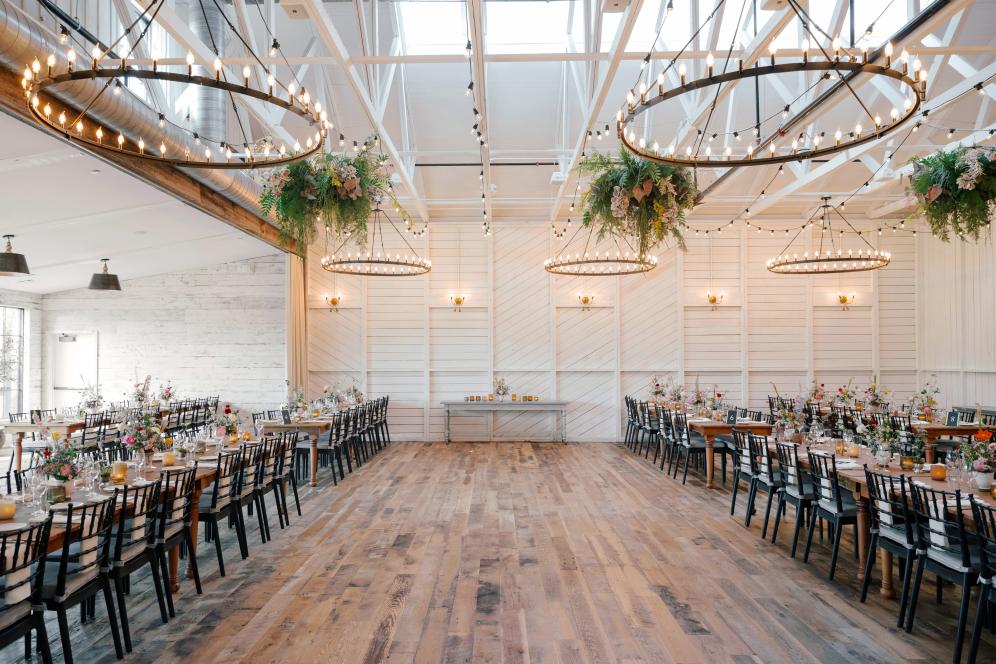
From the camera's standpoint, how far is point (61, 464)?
445cm

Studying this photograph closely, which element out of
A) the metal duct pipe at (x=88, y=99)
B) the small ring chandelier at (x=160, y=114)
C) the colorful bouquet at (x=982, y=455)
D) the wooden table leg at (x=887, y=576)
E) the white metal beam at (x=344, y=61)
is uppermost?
the white metal beam at (x=344, y=61)

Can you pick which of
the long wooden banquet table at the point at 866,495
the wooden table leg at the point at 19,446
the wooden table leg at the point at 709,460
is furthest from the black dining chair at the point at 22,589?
the wooden table leg at the point at 709,460

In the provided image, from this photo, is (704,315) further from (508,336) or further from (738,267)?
(508,336)

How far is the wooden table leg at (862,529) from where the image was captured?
5051 mm

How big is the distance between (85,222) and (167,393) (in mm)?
3591

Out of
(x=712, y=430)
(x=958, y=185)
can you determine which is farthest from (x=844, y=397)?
(x=958, y=185)

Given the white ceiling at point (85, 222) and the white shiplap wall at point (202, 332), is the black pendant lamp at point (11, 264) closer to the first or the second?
the white ceiling at point (85, 222)

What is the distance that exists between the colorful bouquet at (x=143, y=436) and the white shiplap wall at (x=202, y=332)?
657 cm

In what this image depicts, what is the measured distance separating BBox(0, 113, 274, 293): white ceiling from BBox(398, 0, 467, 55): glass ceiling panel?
13.7ft

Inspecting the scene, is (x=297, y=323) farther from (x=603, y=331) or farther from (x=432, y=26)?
(x=603, y=331)

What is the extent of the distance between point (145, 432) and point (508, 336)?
845 cm

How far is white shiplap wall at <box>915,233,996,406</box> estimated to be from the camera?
1131cm

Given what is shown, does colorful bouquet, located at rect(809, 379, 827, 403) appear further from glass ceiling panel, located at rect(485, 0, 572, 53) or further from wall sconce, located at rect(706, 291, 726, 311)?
glass ceiling panel, located at rect(485, 0, 572, 53)

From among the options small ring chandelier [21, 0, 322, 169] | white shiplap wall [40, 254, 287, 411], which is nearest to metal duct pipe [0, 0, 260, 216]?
small ring chandelier [21, 0, 322, 169]
